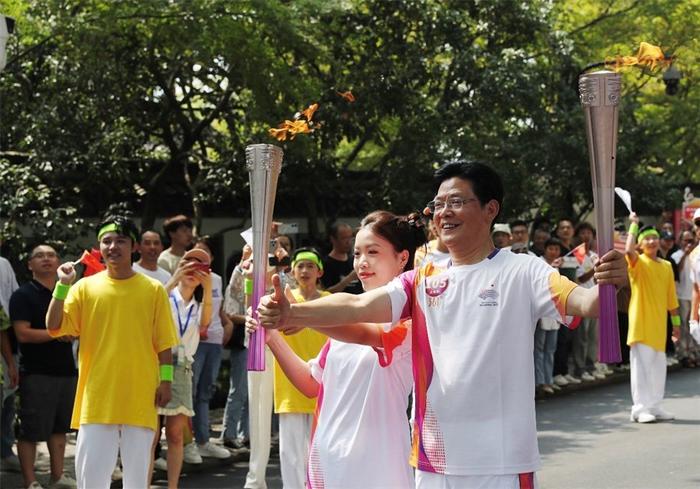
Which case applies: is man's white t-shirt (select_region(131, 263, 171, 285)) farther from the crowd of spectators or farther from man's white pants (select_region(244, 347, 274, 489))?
man's white pants (select_region(244, 347, 274, 489))

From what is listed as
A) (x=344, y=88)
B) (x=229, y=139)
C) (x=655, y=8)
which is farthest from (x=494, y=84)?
(x=655, y=8)

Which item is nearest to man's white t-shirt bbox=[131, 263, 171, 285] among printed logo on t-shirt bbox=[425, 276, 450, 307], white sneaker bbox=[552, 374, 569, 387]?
printed logo on t-shirt bbox=[425, 276, 450, 307]

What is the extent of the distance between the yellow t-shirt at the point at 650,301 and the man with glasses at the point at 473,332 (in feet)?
24.5

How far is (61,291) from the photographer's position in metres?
6.27

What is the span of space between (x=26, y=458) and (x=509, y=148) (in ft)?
27.7

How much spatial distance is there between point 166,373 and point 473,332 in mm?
3196

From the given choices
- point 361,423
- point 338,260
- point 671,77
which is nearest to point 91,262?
point 361,423

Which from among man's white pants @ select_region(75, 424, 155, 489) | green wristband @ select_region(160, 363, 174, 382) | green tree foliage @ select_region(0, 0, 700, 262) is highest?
green tree foliage @ select_region(0, 0, 700, 262)

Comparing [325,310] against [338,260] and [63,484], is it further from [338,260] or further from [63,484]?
[338,260]

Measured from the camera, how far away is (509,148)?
14555 millimetres

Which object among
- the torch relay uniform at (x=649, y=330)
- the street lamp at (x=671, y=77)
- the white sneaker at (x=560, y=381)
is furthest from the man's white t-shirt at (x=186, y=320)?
the street lamp at (x=671, y=77)

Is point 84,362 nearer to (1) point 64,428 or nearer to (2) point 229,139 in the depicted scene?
(1) point 64,428

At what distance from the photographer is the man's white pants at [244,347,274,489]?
7.73 metres

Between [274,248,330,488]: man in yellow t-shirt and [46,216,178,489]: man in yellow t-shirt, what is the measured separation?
81 cm
